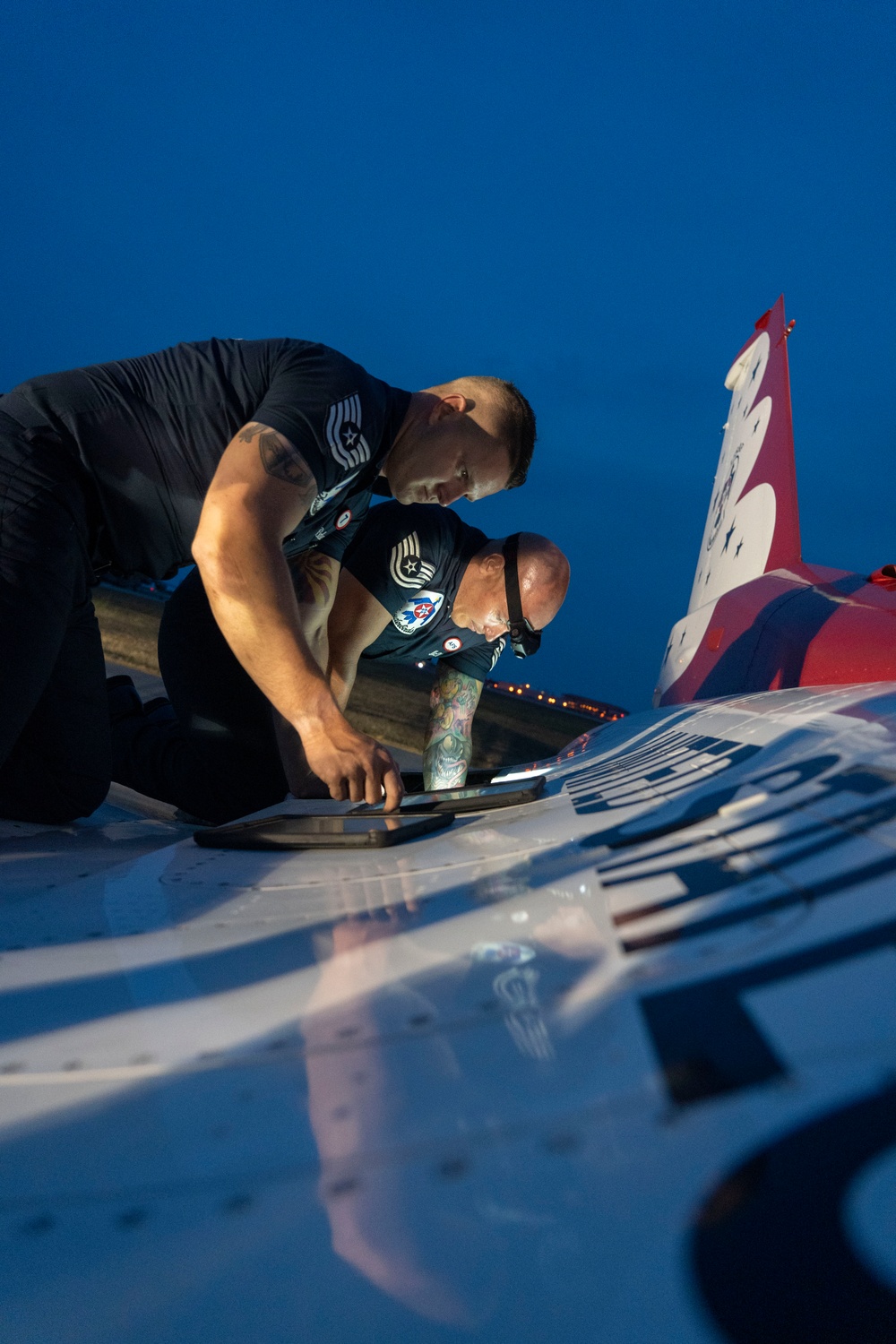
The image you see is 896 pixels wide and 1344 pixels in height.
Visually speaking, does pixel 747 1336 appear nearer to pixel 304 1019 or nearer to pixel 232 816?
pixel 304 1019

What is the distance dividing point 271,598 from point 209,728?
0.98m

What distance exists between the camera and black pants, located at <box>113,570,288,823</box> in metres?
1.94

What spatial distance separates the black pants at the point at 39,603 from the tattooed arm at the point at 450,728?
1265 millimetres

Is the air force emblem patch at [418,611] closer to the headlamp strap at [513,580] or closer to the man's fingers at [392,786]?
the headlamp strap at [513,580]

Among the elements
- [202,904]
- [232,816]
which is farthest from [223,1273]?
[232,816]

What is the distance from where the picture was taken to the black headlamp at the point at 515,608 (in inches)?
91.0

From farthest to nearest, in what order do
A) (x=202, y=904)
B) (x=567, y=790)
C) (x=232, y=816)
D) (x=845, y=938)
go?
(x=232, y=816)
(x=567, y=790)
(x=202, y=904)
(x=845, y=938)

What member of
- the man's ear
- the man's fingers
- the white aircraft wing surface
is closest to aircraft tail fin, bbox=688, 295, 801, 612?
the man's ear

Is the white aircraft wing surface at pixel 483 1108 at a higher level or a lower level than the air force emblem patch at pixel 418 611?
lower

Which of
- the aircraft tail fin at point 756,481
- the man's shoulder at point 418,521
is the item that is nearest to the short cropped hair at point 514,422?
the man's shoulder at point 418,521

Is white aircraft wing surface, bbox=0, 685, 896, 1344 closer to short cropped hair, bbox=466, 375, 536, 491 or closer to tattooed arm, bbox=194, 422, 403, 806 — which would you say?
tattooed arm, bbox=194, 422, 403, 806

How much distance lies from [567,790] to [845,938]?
2.66ft

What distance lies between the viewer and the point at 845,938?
18.4 inches

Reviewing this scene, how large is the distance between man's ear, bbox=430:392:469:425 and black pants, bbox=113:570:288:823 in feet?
2.84
